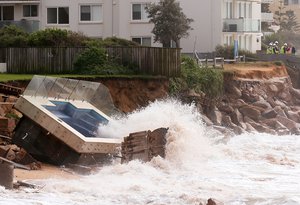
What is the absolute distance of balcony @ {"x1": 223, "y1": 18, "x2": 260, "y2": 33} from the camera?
2507 inches

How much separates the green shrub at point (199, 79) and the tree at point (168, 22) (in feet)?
26.1

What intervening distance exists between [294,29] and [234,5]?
33522 millimetres

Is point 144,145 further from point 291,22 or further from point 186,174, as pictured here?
point 291,22

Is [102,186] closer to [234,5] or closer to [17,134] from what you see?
[17,134]

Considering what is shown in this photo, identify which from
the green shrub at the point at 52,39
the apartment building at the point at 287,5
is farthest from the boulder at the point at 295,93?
the apartment building at the point at 287,5

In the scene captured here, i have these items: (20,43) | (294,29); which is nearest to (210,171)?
(20,43)

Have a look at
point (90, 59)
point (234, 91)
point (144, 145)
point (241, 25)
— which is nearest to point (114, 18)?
point (241, 25)

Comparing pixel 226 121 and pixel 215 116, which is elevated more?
pixel 215 116

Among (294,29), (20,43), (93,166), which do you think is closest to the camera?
(93,166)

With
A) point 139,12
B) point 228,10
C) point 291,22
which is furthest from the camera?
point 291,22

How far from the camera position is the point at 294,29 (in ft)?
323

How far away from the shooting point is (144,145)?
3045 centimetres

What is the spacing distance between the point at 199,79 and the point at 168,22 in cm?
1080

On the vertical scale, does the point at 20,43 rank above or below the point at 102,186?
above
